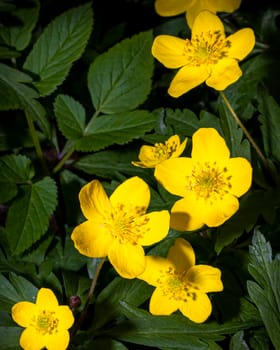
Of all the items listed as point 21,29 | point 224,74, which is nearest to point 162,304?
point 224,74

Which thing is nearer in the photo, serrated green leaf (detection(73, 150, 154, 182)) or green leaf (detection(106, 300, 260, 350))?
green leaf (detection(106, 300, 260, 350))

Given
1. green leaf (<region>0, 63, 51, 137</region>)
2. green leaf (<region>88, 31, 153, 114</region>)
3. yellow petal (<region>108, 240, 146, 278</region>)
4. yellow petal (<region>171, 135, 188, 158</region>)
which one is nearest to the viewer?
yellow petal (<region>108, 240, 146, 278</region>)

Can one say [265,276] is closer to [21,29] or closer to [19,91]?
[19,91]

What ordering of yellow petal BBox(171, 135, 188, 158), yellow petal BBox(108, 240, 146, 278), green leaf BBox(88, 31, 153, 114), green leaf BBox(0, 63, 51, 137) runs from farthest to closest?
green leaf BBox(88, 31, 153, 114)
green leaf BBox(0, 63, 51, 137)
yellow petal BBox(171, 135, 188, 158)
yellow petal BBox(108, 240, 146, 278)

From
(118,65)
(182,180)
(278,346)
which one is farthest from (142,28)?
(278,346)

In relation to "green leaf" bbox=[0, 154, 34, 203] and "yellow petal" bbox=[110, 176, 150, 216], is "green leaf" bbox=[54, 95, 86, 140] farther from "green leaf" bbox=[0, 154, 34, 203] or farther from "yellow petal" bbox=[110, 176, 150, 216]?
"yellow petal" bbox=[110, 176, 150, 216]

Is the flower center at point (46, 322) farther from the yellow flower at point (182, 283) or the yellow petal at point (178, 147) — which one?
the yellow petal at point (178, 147)

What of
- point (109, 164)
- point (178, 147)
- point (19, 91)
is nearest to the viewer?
point (178, 147)

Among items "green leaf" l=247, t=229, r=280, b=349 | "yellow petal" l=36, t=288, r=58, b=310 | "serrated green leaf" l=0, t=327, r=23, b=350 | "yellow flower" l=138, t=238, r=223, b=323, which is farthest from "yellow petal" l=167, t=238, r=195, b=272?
"serrated green leaf" l=0, t=327, r=23, b=350
